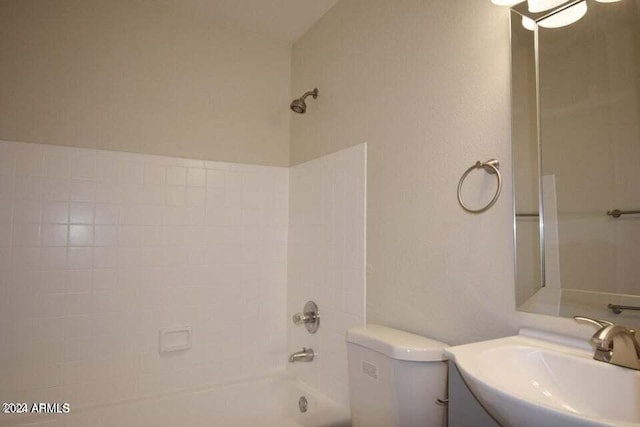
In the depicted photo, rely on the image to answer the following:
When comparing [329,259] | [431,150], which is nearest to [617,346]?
[431,150]

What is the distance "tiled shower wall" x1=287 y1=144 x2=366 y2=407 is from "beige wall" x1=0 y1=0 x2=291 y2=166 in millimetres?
486

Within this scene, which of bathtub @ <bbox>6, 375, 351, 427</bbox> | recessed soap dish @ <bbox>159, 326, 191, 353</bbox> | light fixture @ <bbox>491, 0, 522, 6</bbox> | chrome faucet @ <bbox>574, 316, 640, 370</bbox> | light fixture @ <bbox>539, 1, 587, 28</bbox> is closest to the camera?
chrome faucet @ <bbox>574, 316, 640, 370</bbox>

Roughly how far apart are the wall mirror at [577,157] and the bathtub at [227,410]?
3.83 ft

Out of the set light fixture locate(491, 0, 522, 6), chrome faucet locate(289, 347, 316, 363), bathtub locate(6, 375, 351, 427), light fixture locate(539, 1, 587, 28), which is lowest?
bathtub locate(6, 375, 351, 427)

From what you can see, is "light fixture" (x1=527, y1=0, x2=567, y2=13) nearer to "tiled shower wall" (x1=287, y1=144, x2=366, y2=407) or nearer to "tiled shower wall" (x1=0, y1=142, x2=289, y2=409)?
"tiled shower wall" (x1=287, y1=144, x2=366, y2=407)

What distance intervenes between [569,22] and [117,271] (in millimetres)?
2163

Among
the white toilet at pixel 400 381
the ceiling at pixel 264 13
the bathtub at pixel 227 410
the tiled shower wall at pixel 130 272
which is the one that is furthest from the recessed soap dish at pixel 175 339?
the ceiling at pixel 264 13

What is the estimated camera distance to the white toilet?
1190mm

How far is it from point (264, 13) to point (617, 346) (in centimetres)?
224

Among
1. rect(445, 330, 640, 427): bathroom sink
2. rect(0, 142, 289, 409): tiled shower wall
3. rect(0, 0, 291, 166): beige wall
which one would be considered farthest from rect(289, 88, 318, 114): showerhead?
rect(445, 330, 640, 427): bathroom sink

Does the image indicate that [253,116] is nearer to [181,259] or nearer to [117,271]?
[181,259]

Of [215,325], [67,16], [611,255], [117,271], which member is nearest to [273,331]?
[215,325]

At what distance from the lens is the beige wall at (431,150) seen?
1174 millimetres

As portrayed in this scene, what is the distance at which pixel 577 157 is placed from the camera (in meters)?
1.01
